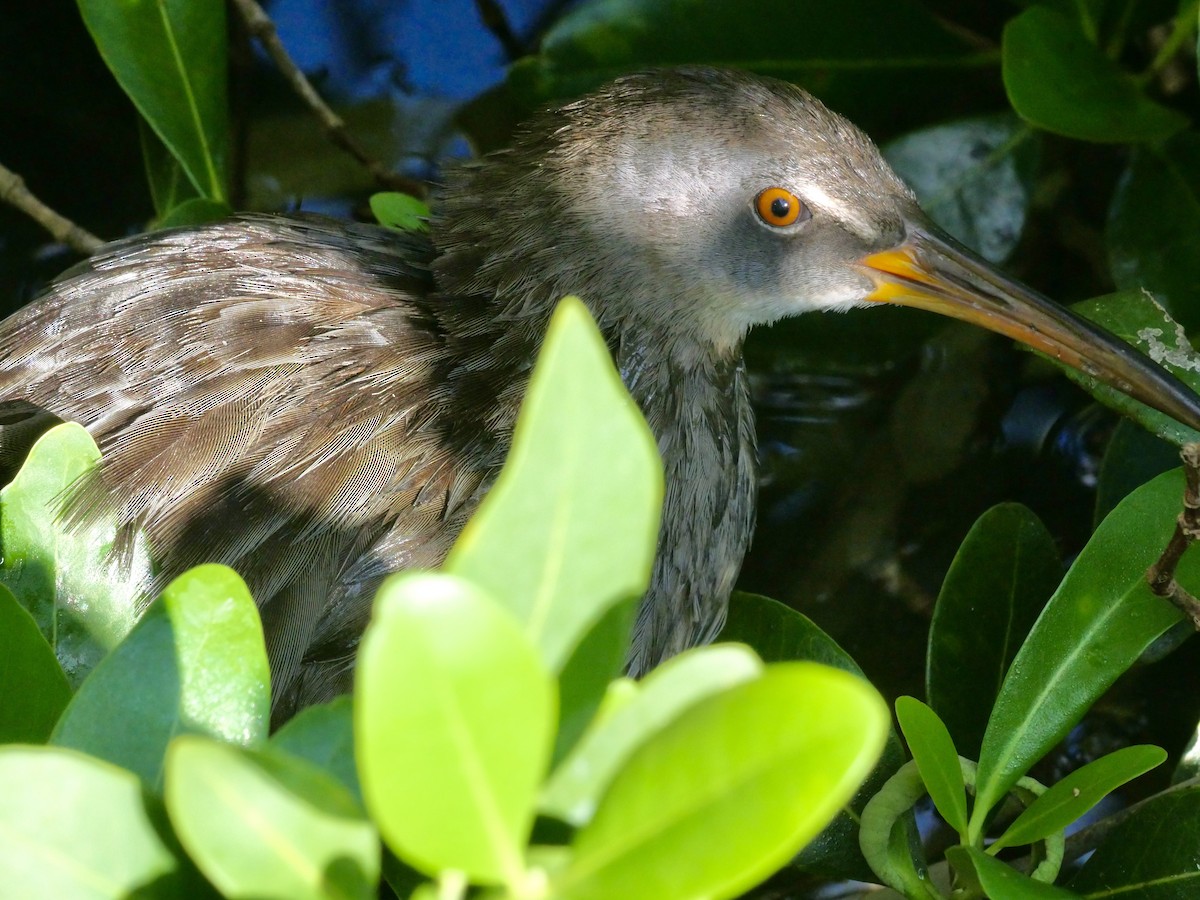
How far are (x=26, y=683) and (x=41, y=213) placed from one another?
154cm

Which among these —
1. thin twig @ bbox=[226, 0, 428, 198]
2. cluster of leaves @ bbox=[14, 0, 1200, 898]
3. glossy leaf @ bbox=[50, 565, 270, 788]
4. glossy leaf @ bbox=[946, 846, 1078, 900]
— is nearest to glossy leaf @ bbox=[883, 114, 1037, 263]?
cluster of leaves @ bbox=[14, 0, 1200, 898]

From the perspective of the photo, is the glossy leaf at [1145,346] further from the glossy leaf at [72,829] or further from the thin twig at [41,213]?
the thin twig at [41,213]

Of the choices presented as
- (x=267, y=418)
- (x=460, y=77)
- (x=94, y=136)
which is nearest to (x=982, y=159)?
(x=460, y=77)

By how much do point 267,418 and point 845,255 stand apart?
860 millimetres

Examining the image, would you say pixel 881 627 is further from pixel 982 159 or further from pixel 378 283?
pixel 378 283

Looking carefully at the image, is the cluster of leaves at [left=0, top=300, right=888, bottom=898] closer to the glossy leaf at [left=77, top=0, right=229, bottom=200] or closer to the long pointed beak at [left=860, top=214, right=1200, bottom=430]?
the long pointed beak at [left=860, top=214, right=1200, bottom=430]

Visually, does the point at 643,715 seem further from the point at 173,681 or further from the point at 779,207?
the point at 779,207

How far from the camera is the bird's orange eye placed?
184cm

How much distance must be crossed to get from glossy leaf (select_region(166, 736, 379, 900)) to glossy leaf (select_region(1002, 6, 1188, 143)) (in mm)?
1765

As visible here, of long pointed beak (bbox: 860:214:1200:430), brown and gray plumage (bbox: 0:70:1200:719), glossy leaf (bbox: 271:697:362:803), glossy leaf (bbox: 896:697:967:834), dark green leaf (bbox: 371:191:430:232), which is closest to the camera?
glossy leaf (bbox: 271:697:362:803)

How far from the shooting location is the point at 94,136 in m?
2.79

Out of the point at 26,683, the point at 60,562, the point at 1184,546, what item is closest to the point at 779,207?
the point at 1184,546

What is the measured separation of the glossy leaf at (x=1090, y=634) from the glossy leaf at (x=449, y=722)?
104cm

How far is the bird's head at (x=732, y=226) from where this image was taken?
5.99ft
